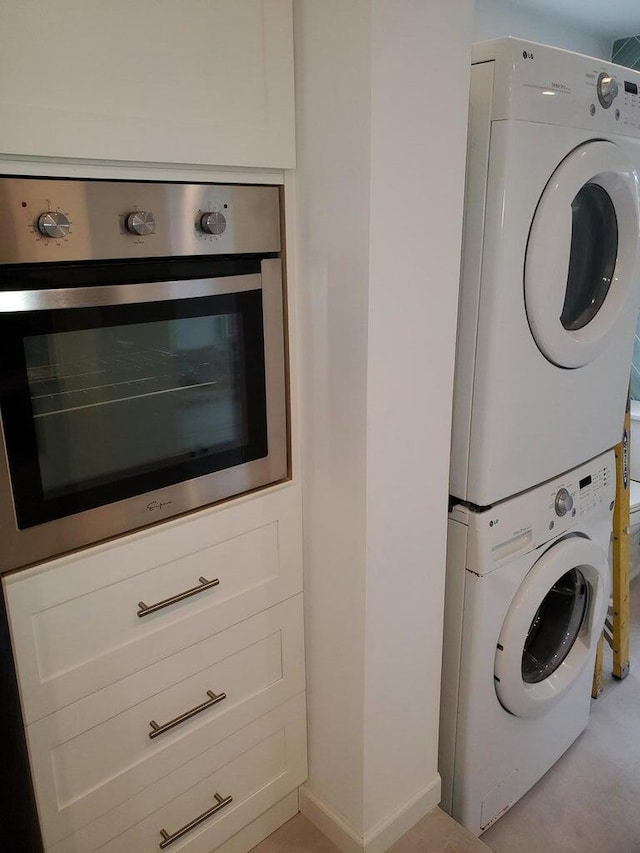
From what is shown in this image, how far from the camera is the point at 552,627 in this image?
193cm

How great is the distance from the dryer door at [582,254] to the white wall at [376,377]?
209mm

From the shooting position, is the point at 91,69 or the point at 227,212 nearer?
the point at 91,69

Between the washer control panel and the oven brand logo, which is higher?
the oven brand logo

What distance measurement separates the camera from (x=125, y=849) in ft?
4.36

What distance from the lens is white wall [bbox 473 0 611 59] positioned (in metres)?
2.50

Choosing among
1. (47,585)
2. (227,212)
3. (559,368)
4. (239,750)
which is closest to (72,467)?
(47,585)

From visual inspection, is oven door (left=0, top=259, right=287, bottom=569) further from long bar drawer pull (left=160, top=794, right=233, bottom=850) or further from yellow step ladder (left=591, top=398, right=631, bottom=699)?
yellow step ladder (left=591, top=398, right=631, bottom=699)

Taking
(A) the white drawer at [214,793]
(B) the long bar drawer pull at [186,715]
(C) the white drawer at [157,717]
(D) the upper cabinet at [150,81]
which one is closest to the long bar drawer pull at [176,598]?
(C) the white drawer at [157,717]

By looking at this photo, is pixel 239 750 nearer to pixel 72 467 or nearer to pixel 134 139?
pixel 72 467

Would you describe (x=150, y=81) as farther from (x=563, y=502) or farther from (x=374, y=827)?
(x=374, y=827)

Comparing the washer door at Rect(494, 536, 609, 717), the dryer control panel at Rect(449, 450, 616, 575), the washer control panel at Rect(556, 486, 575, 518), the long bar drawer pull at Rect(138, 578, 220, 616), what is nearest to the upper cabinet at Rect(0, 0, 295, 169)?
the long bar drawer pull at Rect(138, 578, 220, 616)

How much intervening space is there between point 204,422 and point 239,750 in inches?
29.6

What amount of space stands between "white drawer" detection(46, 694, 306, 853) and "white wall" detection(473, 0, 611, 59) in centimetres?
241

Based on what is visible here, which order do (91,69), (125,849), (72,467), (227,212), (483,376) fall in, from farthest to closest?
(483,376)
(125,849)
(227,212)
(72,467)
(91,69)
